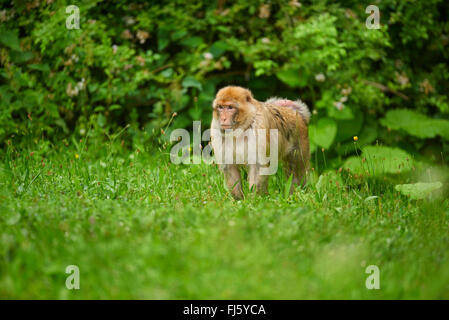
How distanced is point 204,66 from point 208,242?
4661 mm

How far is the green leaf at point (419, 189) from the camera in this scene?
508 cm

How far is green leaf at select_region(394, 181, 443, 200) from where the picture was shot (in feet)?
16.7

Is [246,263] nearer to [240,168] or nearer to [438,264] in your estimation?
→ [438,264]

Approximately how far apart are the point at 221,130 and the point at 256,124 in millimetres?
354

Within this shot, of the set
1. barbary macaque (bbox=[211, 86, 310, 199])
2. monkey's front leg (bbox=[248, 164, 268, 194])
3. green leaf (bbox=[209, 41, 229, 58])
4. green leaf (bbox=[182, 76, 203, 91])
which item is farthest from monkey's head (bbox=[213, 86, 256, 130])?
green leaf (bbox=[209, 41, 229, 58])

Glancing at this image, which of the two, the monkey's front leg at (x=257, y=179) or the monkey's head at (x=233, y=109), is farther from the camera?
the monkey's front leg at (x=257, y=179)

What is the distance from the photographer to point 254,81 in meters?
8.45

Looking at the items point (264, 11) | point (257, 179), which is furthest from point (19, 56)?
point (257, 179)

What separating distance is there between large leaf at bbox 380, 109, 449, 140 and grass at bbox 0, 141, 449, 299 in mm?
3404

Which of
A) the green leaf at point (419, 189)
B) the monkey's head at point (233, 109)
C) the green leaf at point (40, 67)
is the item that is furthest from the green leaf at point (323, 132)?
the green leaf at point (40, 67)

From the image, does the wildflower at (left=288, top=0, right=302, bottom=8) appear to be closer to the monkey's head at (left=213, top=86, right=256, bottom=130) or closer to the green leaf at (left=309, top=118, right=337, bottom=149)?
the green leaf at (left=309, top=118, right=337, bottom=149)

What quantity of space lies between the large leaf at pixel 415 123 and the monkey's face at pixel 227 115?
13.5 ft

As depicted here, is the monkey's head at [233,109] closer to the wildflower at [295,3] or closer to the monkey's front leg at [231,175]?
the monkey's front leg at [231,175]

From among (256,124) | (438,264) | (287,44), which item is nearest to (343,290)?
(438,264)
